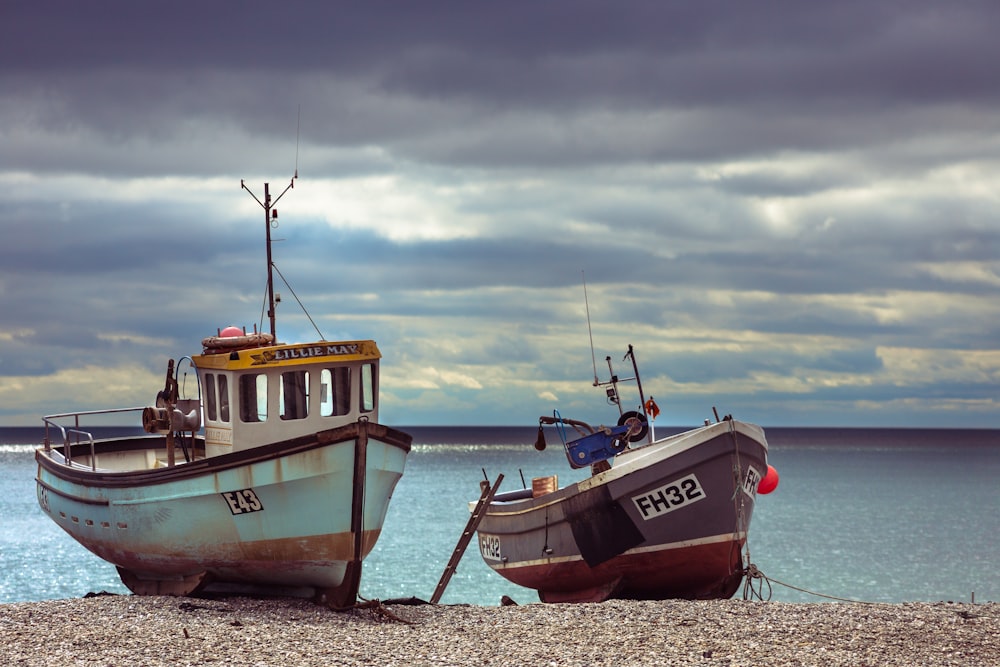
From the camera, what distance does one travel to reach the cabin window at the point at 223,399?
20.0m

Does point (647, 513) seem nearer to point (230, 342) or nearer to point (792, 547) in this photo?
point (230, 342)

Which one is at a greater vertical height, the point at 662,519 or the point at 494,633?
the point at 662,519

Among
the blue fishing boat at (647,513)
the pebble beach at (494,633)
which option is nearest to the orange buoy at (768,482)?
the blue fishing boat at (647,513)

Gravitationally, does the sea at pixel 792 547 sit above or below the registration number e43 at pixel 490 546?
below

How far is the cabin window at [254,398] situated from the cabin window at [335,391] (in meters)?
0.94

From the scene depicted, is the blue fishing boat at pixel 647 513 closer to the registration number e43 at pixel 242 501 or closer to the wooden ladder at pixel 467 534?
the wooden ladder at pixel 467 534

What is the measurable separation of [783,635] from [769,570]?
26.4 m

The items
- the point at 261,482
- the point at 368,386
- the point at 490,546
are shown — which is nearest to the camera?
the point at 261,482

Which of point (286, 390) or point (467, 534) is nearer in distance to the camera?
point (286, 390)

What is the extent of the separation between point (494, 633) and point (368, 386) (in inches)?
217

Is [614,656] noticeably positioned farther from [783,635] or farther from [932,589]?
[932,589]

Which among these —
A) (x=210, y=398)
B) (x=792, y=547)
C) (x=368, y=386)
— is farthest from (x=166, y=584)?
(x=792, y=547)

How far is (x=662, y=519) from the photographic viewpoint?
21.0 metres

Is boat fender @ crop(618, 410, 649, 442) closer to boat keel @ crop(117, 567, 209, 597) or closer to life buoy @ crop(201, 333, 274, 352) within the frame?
life buoy @ crop(201, 333, 274, 352)
